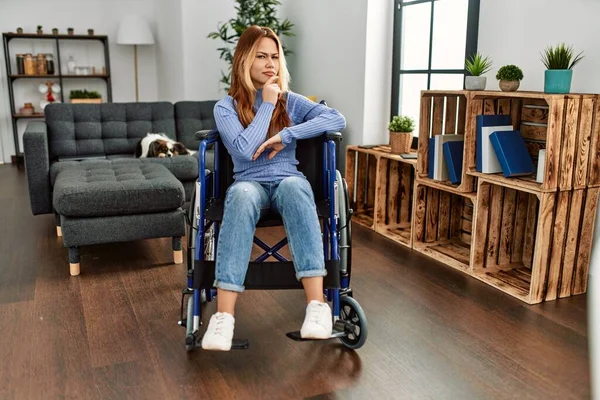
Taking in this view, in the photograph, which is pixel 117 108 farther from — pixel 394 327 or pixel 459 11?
pixel 394 327

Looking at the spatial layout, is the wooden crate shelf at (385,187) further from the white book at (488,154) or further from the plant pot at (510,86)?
the plant pot at (510,86)

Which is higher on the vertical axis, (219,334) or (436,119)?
(436,119)

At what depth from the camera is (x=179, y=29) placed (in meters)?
5.50

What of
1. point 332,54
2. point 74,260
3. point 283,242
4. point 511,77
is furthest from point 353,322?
→ point 332,54

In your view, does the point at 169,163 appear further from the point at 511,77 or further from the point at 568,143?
the point at 568,143

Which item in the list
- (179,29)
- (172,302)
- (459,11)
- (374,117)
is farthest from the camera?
(179,29)

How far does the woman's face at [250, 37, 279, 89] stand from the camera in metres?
2.14

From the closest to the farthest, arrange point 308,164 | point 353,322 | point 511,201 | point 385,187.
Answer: point 353,322
point 308,164
point 511,201
point 385,187

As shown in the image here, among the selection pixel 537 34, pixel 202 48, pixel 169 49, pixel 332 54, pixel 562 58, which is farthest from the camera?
pixel 169 49

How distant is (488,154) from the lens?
2666 mm

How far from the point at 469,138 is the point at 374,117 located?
4.27 feet

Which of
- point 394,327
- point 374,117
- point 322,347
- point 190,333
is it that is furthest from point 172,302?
point 374,117

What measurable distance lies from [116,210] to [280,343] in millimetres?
1165

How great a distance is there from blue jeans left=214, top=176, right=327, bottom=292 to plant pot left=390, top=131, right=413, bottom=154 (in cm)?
160
